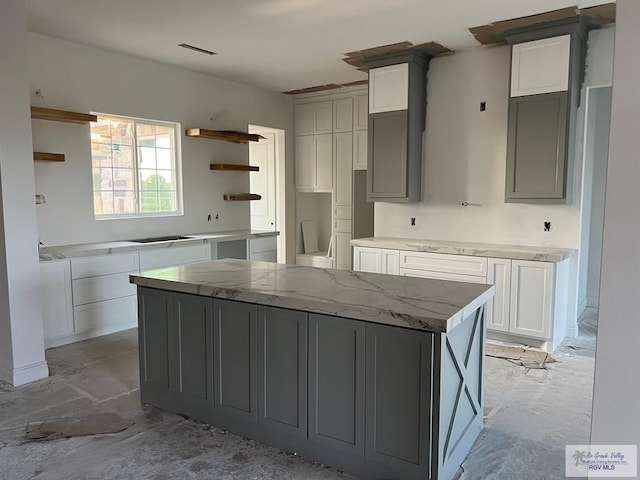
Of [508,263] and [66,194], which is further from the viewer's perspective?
[66,194]

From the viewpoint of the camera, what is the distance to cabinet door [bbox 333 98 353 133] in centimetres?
655

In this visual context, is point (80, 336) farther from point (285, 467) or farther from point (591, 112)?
point (591, 112)

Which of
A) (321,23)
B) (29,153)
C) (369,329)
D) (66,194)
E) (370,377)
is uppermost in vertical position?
(321,23)

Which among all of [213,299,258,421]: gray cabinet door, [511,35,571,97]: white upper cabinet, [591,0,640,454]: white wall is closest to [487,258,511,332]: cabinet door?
[511,35,571,97]: white upper cabinet

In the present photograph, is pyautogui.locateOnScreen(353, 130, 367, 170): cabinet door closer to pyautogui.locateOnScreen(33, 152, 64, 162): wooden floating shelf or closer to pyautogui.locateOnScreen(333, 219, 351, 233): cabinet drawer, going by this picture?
pyautogui.locateOnScreen(333, 219, 351, 233): cabinet drawer

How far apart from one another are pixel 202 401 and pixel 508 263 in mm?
2809

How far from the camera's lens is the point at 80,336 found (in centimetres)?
430

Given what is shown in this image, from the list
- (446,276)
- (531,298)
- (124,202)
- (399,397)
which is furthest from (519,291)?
(124,202)

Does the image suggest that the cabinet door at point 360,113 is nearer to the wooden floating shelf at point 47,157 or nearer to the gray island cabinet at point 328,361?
the wooden floating shelf at point 47,157

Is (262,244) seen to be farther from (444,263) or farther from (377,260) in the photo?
(444,263)

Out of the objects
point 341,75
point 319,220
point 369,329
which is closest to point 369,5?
point 341,75

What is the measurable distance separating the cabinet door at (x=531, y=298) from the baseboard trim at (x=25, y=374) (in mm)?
3796

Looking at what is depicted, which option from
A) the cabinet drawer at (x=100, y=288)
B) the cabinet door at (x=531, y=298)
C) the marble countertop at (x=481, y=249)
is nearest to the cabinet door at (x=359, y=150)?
the marble countertop at (x=481, y=249)

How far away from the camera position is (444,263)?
448cm
